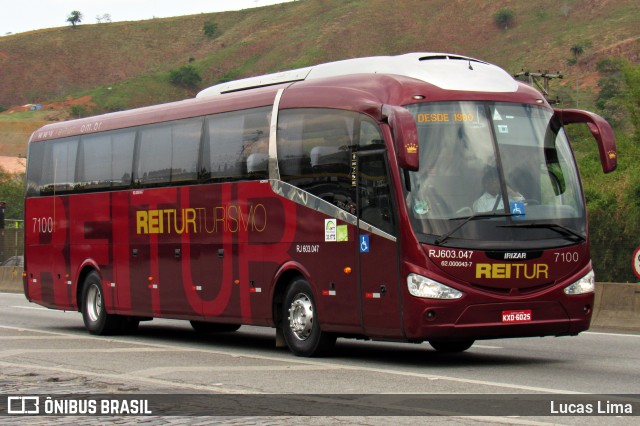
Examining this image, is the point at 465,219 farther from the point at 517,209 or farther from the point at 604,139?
the point at 604,139

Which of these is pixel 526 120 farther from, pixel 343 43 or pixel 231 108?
pixel 343 43

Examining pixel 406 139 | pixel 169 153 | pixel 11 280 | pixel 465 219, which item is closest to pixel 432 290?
pixel 465 219

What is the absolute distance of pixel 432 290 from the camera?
1386 cm

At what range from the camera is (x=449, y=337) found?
13945mm

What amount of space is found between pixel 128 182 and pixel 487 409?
10.8 meters

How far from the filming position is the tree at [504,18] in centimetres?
17012

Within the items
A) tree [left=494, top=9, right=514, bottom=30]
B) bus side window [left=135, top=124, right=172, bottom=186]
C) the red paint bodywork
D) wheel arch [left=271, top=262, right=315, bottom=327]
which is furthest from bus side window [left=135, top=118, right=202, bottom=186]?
tree [left=494, top=9, right=514, bottom=30]

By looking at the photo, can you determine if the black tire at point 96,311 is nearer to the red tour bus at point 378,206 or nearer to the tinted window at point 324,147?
the red tour bus at point 378,206

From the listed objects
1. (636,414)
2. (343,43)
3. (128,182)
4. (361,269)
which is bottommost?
(636,414)

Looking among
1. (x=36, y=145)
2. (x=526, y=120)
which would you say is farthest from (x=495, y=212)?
(x=36, y=145)

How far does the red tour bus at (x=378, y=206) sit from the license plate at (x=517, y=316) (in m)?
0.02

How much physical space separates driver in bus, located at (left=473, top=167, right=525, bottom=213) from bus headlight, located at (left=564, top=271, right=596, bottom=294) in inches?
47.2

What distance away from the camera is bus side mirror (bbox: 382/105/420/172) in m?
13.5

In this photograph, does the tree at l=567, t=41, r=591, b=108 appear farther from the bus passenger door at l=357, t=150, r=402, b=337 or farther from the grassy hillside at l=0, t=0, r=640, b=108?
the bus passenger door at l=357, t=150, r=402, b=337
